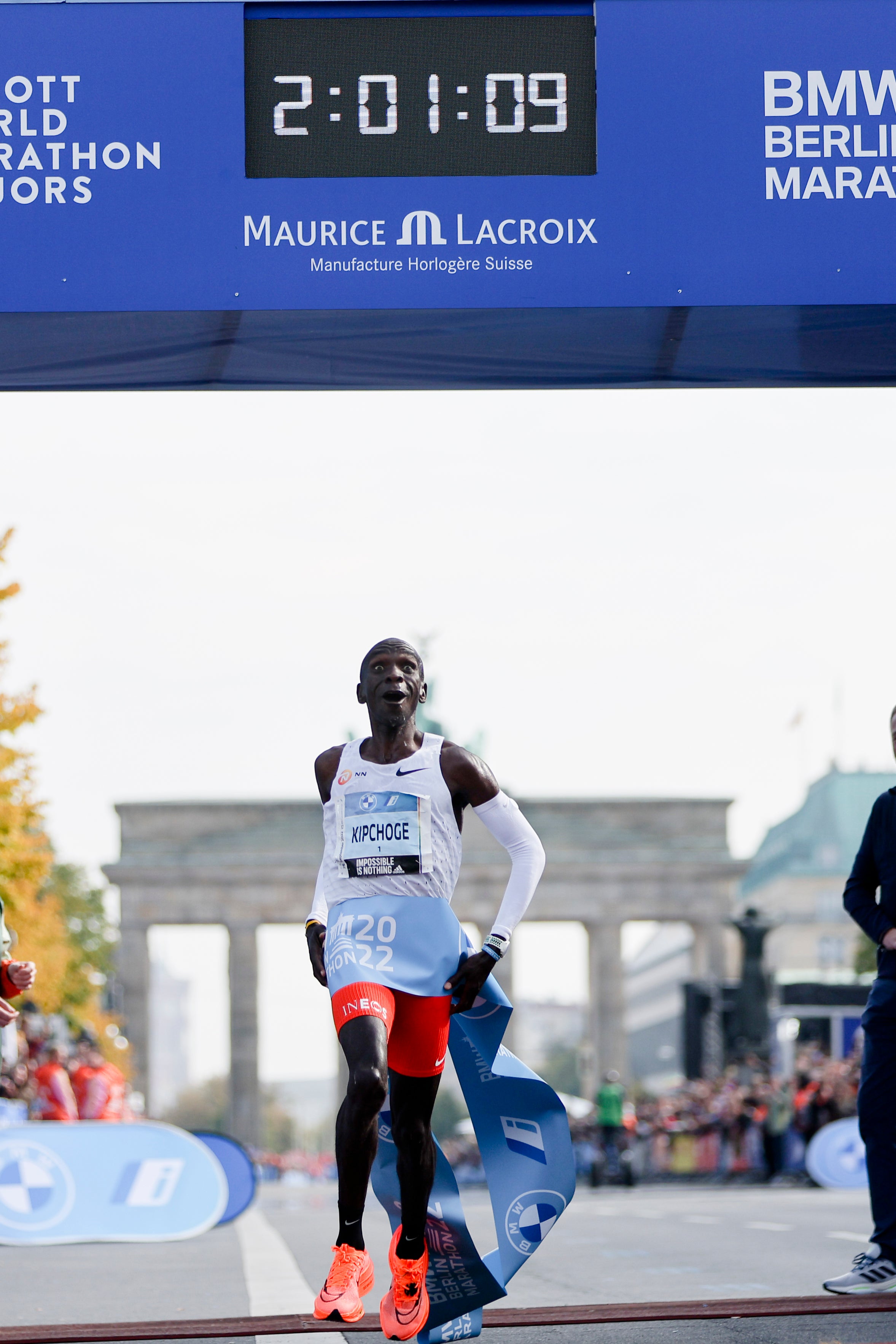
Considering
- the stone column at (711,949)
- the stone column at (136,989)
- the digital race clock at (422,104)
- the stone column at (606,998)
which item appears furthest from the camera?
the stone column at (711,949)

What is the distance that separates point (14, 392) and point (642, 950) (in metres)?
166

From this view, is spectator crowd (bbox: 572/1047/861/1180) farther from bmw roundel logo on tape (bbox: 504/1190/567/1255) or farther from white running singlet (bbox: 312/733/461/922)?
white running singlet (bbox: 312/733/461/922)

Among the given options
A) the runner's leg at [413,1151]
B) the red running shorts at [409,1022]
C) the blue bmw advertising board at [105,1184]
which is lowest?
the blue bmw advertising board at [105,1184]

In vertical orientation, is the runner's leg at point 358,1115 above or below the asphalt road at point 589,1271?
above

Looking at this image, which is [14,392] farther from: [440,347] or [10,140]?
[440,347]

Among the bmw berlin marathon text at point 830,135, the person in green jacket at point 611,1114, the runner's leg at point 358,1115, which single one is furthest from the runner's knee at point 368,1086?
the person in green jacket at point 611,1114

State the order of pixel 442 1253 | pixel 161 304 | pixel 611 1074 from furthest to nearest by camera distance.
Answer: pixel 611 1074 → pixel 161 304 → pixel 442 1253

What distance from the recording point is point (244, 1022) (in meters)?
66.0

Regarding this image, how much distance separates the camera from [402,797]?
5.88 m

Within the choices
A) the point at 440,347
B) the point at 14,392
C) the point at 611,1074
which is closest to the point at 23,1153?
the point at 14,392

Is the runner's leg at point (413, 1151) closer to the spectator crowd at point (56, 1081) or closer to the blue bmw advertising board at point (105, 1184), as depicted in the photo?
the blue bmw advertising board at point (105, 1184)

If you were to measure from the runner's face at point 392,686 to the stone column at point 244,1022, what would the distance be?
5954 centimetres

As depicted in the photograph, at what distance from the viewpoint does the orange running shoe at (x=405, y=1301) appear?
18.0 ft

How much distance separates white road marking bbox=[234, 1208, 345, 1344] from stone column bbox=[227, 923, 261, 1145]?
51152 mm
